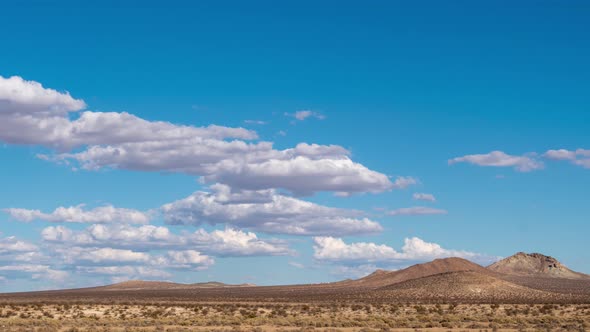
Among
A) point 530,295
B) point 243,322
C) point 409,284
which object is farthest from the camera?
point 409,284

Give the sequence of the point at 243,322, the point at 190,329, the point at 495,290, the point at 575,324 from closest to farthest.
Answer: the point at 190,329 → the point at 575,324 → the point at 243,322 → the point at 495,290

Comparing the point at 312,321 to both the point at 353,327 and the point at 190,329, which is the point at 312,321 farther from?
the point at 190,329

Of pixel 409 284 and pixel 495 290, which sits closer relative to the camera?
pixel 495 290

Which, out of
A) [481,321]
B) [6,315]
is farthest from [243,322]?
[6,315]

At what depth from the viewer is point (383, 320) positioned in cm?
6209

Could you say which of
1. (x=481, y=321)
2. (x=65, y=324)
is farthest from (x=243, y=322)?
(x=481, y=321)

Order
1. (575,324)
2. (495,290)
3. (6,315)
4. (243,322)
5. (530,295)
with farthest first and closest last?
A: 1. (495,290)
2. (530,295)
3. (6,315)
4. (243,322)
5. (575,324)

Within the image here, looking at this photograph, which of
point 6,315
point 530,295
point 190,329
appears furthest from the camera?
point 530,295

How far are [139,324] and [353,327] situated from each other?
16.3m

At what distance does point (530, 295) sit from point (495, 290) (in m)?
10.9

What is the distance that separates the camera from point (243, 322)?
61125 mm

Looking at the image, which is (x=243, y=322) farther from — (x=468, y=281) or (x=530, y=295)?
(x=468, y=281)

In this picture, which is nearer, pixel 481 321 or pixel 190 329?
pixel 190 329

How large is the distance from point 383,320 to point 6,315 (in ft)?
114
